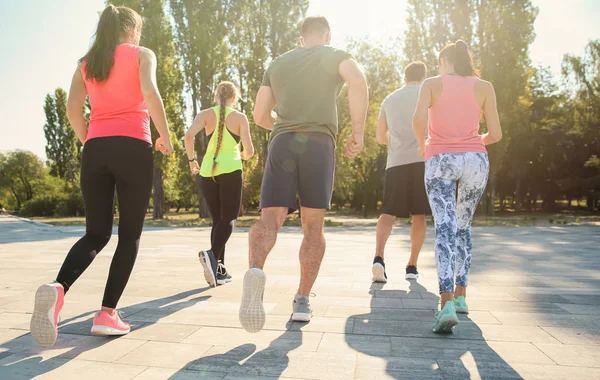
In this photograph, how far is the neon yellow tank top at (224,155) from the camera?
4598 millimetres

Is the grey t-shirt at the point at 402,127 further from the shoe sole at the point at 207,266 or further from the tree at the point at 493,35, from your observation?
the tree at the point at 493,35

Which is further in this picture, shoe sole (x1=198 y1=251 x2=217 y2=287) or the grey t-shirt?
the grey t-shirt

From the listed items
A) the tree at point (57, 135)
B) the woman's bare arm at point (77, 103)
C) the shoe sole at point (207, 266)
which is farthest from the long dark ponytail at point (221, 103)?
the tree at point (57, 135)

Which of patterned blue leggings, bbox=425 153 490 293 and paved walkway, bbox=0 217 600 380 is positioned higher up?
patterned blue leggings, bbox=425 153 490 293

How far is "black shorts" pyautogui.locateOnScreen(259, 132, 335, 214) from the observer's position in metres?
2.94

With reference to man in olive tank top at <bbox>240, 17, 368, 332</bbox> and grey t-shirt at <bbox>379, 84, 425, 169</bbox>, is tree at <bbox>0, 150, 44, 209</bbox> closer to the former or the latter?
grey t-shirt at <bbox>379, 84, 425, 169</bbox>

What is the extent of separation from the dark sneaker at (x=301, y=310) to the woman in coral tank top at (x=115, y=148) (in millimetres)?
1038

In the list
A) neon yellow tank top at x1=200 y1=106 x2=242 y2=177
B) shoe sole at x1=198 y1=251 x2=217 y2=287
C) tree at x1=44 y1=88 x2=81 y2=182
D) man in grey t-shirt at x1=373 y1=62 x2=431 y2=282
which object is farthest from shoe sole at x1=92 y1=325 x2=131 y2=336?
tree at x1=44 y1=88 x2=81 y2=182

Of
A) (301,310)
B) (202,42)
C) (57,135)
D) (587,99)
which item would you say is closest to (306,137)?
(301,310)

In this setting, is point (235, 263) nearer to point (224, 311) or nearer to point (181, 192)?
point (224, 311)

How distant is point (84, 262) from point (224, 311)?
3.49ft

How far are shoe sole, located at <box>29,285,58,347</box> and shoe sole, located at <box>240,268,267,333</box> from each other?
0.95m

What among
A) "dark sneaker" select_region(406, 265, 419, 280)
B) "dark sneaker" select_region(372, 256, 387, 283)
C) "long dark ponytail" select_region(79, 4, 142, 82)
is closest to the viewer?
"long dark ponytail" select_region(79, 4, 142, 82)

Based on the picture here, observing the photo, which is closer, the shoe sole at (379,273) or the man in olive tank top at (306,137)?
the man in olive tank top at (306,137)
